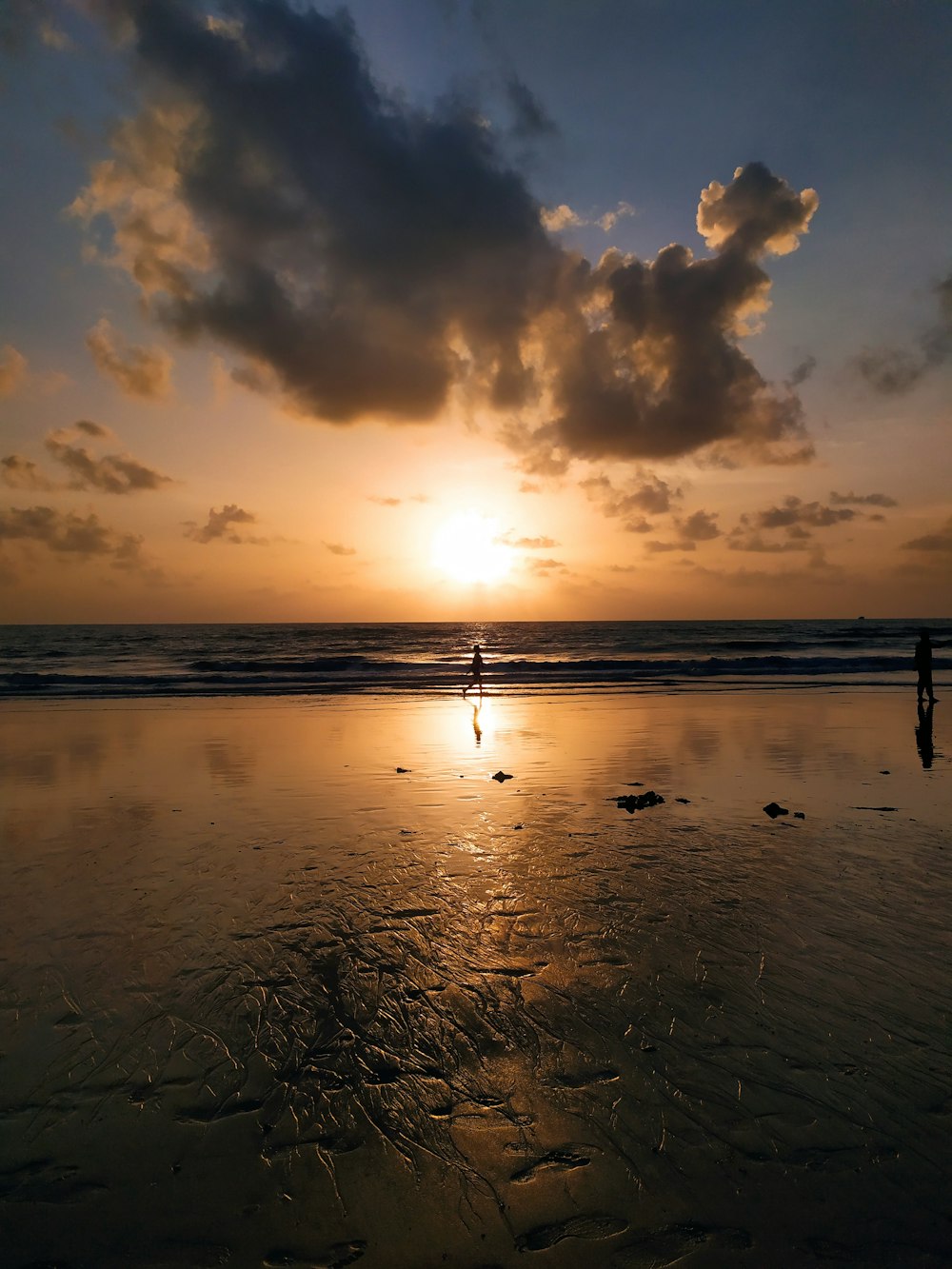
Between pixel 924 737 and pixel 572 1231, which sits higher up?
pixel 572 1231

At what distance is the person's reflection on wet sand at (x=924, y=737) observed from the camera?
16.0m

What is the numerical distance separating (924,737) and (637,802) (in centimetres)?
1168

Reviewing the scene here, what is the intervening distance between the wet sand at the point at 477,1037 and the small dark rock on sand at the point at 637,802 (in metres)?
0.34

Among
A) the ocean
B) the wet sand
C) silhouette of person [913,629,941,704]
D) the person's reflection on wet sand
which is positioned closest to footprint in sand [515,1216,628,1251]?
the wet sand

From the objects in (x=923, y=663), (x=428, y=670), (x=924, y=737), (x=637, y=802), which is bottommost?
(x=428, y=670)

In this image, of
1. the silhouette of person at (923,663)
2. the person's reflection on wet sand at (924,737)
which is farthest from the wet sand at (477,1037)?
the silhouette of person at (923,663)

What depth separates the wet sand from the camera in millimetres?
3586

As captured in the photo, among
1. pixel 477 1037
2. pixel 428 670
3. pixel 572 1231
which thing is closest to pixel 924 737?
pixel 477 1037

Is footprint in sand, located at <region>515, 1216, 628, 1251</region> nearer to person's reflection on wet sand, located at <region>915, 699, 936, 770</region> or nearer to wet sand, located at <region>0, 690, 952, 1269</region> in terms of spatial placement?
wet sand, located at <region>0, 690, 952, 1269</region>

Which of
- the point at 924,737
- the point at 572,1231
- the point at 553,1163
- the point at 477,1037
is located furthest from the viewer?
the point at 924,737

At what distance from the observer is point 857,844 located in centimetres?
957

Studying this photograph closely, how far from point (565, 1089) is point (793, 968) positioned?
2622 mm

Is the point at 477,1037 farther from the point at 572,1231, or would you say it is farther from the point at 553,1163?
the point at 572,1231

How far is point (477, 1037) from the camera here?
515 centimetres
